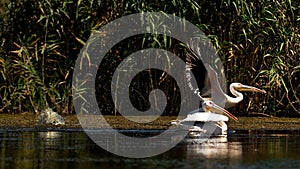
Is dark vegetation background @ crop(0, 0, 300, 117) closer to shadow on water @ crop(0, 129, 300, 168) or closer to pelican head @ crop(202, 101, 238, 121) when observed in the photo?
pelican head @ crop(202, 101, 238, 121)

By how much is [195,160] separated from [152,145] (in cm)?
146

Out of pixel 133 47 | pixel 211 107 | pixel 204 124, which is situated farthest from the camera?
pixel 133 47

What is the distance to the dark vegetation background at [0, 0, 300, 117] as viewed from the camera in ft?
46.4

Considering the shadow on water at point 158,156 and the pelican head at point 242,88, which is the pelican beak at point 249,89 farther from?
the shadow on water at point 158,156

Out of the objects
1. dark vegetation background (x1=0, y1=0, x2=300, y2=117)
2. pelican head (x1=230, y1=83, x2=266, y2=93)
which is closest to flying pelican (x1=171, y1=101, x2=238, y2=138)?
pelican head (x1=230, y1=83, x2=266, y2=93)

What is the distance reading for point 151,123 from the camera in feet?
43.7

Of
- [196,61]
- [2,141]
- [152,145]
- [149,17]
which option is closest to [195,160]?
[152,145]

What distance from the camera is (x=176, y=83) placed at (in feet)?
47.0

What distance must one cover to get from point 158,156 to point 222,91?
340cm

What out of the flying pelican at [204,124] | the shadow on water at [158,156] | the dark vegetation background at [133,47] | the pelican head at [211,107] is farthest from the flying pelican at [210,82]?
the dark vegetation background at [133,47]

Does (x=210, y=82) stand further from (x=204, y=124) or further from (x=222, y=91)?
(x=204, y=124)

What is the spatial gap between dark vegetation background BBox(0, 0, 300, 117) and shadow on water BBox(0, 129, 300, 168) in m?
2.16

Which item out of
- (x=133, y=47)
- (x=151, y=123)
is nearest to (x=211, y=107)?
(x=151, y=123)

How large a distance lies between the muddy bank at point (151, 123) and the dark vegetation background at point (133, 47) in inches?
13.7
